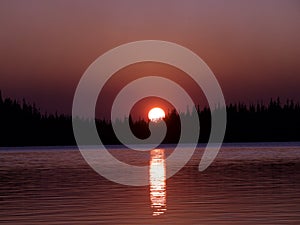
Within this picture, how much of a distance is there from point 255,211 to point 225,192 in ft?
43.7

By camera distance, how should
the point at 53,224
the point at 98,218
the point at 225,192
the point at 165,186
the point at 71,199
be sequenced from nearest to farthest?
the point at 53,224 < the point at 98,218 < the point at 71,199 < the point at 225,192 < the point at 165,186

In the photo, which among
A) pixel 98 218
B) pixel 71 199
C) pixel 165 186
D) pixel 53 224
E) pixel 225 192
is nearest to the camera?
pixel 53 224

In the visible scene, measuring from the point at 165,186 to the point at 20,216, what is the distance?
955 inches

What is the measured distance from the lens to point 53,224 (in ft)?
122

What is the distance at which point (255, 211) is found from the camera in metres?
41.4

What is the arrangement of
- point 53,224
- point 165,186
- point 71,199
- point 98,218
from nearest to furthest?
point 53,224, point 98,218, point 71,199, point 165,186

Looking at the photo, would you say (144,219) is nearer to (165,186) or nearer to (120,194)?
(120,194)

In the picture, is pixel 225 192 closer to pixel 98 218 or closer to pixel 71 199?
pixel 71 199

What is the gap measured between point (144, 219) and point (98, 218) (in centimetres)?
249

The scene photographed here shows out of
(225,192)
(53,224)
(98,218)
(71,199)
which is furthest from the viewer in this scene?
(225,192)

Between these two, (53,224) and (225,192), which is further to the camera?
(225,192)

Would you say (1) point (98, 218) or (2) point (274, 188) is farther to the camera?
(2) point (274, 188)

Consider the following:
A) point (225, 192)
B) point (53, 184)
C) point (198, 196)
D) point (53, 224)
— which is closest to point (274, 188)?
point (225, 192)

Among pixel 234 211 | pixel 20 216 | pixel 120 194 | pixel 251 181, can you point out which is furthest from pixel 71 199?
pixel 251 181
